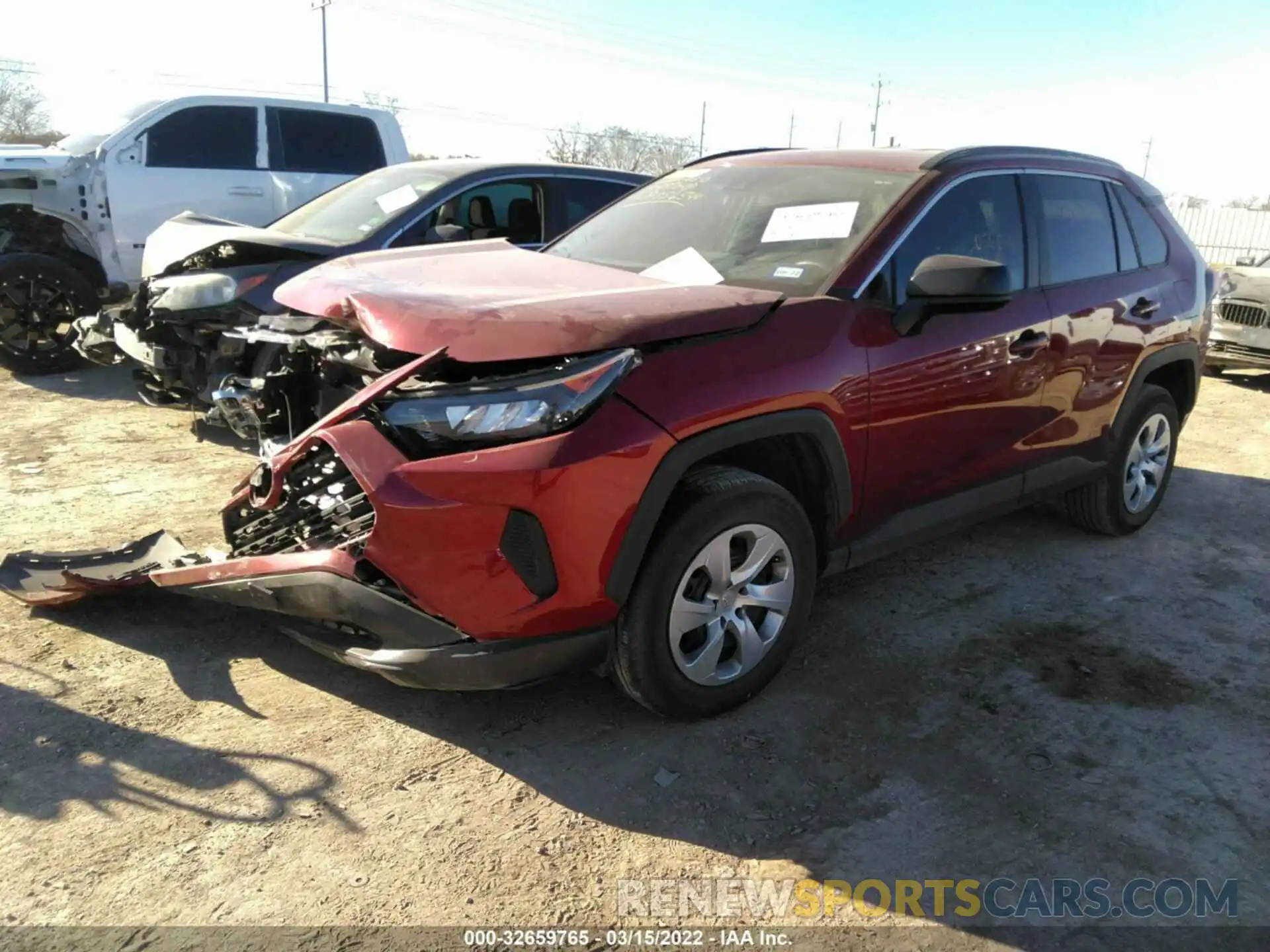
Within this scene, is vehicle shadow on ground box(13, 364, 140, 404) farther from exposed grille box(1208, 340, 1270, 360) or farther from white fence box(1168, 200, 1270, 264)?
white fence box(1168, 200, 1270, 264)

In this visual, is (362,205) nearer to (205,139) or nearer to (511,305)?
(205,139)

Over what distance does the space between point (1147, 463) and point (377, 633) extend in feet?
13.7

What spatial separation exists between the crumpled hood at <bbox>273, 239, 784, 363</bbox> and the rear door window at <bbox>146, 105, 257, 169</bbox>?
540 cm

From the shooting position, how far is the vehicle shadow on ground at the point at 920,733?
8.22ft

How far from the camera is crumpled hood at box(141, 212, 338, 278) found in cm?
530

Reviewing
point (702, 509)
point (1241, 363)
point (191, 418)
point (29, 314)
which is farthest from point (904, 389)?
point (1241, 363)

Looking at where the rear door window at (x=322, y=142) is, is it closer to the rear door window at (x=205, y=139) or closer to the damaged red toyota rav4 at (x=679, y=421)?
the rear door window at (x=205, y=139)

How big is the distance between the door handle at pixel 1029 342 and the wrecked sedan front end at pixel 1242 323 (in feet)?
21.7

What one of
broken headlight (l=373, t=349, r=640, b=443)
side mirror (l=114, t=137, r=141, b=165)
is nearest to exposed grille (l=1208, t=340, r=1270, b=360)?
broken headlight (l=373, t=349, r=640, b=443)

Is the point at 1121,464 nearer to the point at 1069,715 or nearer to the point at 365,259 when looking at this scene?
the point at 1069,715

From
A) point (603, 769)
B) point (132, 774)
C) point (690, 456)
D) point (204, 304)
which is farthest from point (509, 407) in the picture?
point (204, 304)

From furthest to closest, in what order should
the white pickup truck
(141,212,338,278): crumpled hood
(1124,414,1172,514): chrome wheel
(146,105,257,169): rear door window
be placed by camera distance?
(146,105,257,169): rear door window < the white pickup truck < (141,212,338,278): crumpled hood < (1124,414,1172,514): chrome wheel

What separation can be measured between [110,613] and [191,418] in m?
3.02

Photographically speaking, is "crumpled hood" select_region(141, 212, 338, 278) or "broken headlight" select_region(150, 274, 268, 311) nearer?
"broken headlight" select_region(150, 274, 268, 311)
